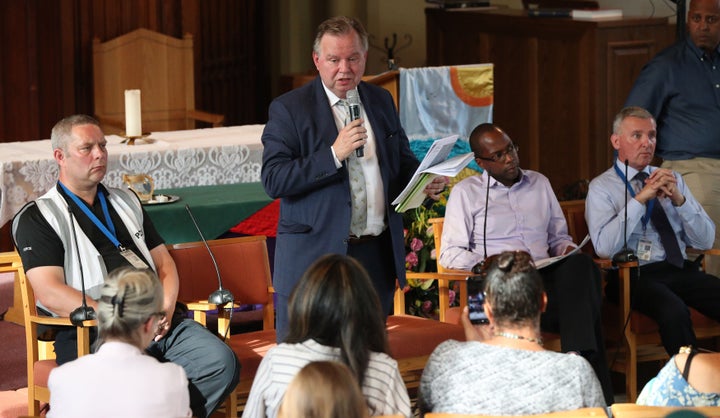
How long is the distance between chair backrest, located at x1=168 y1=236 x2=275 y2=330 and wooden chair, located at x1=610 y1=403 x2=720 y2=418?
2.13 meters

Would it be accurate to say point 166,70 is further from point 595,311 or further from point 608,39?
point 595,311

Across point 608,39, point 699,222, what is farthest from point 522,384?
point 608,39

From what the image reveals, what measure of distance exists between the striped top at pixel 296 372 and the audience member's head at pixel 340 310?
0.10 feet

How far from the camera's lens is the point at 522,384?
301 centimetres

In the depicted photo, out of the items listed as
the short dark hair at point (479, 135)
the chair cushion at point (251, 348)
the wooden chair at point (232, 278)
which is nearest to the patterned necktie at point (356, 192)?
the chair cushion at point (251, 348)

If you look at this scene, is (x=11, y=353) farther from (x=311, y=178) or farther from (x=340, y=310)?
(x=340, y=310)

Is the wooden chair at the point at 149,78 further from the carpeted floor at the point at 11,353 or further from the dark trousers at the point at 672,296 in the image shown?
the dark trousers at the point at 672,296

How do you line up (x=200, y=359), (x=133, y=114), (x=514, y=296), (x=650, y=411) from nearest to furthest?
(x=650, y=411), (x=514, y=296), (x=200, y=359), (x=133, y=114)

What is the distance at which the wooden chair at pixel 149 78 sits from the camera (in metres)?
8.27

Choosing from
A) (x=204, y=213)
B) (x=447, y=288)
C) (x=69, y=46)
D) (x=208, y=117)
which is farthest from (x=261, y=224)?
(x=69, y=46)

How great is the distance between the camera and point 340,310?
9.91ft

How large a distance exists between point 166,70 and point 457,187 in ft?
13.2

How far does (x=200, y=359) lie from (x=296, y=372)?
117 centimetres

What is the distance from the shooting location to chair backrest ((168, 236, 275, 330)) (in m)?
4.65
